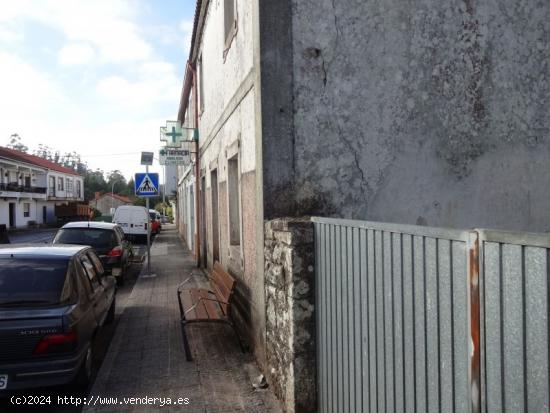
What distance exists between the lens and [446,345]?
2271mm

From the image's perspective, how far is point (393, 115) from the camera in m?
5.63

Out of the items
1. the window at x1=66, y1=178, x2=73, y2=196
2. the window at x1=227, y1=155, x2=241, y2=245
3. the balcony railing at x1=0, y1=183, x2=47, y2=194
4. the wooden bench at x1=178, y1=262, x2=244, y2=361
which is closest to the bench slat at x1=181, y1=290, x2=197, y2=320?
the wooden bench at x1=178, y1=262, x2=244, y2=361

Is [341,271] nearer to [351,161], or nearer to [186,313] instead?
[351,161]

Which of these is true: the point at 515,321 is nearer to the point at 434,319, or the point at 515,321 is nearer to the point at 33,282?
the point at 434,319

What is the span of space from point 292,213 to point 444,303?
3.22m

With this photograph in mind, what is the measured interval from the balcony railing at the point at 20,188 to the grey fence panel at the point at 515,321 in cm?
4903

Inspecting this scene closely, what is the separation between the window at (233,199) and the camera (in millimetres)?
7984

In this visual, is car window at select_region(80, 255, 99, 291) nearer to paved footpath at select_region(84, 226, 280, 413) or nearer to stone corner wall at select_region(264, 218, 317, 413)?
paved footpath at select_region(84, 226, 280, 413)

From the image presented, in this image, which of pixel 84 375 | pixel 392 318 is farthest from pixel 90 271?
pixel 392 318

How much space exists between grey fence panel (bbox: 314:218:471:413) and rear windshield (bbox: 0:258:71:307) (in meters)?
2.81

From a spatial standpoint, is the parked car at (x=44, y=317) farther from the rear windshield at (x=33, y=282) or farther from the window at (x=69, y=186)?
the window at (x=69, y=186)

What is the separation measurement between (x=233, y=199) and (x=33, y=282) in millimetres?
3563

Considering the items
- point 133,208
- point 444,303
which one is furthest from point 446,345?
point 133,208

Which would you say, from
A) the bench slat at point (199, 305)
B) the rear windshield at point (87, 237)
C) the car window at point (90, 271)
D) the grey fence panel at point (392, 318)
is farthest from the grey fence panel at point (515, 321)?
the rear windshield at point (87, 237)
